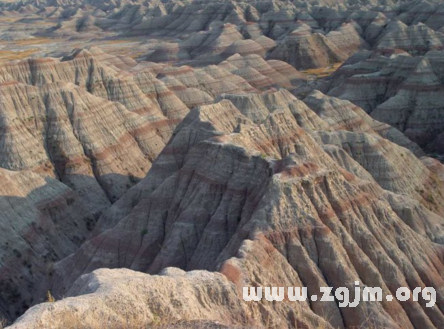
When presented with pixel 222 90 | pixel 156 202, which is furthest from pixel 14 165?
pixel 222 90

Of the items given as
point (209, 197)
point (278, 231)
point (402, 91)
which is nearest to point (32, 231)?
point (209, 197)

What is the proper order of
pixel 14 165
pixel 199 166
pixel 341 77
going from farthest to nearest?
pixel 341 77 → pixel 14 165 → pixel 199 166

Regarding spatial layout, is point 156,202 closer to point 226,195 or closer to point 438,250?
point 226,195

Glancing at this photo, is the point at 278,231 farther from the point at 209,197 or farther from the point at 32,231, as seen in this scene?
the point at 32,231

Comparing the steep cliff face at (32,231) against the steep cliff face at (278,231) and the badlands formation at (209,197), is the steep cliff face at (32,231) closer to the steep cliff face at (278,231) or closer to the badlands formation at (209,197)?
the badlands formation at (209,197)

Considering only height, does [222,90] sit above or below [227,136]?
below
